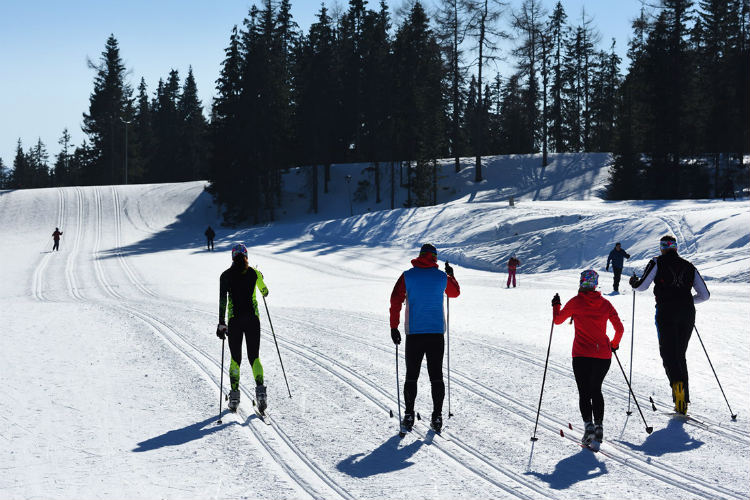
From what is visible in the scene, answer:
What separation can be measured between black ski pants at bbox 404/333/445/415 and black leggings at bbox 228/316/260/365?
190 cm

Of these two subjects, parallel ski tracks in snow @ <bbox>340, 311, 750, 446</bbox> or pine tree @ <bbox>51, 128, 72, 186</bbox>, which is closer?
parallel ski tracks in snow @ <bbox>340, 311, 750, 446</bbox>

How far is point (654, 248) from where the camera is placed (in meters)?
24.9

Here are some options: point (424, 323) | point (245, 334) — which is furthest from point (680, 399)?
point (245, 334)

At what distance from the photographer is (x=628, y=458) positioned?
6.04m

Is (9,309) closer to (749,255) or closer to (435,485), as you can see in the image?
(435,485)

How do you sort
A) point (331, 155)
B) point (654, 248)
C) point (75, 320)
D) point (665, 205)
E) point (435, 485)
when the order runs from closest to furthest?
point (435, 485), point (75, 320), point (654, 248), point (665, 205), point (331, 155)

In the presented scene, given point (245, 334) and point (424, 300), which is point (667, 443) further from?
point (245, 334)

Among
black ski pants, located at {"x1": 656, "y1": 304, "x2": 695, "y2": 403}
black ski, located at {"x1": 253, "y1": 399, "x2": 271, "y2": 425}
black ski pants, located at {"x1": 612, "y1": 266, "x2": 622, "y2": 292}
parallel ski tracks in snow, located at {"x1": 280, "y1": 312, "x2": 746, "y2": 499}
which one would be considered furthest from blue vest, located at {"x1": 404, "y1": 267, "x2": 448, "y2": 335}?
black ski pants, located at {"x1": 612, "y1": 266, "x2": 622, "y2": 292}

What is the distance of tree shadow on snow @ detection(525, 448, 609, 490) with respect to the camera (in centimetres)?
546

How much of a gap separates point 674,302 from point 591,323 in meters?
1.73

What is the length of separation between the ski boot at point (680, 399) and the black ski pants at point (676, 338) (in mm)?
101

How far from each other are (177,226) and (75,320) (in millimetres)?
36250

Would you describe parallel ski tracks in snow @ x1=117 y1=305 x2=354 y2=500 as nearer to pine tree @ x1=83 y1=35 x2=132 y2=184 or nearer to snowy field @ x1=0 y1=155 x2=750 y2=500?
snowy field @ x1=0 y1=155 x2=750 y2=500

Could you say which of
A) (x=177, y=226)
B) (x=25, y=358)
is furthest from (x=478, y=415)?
(x=177, y=226)
